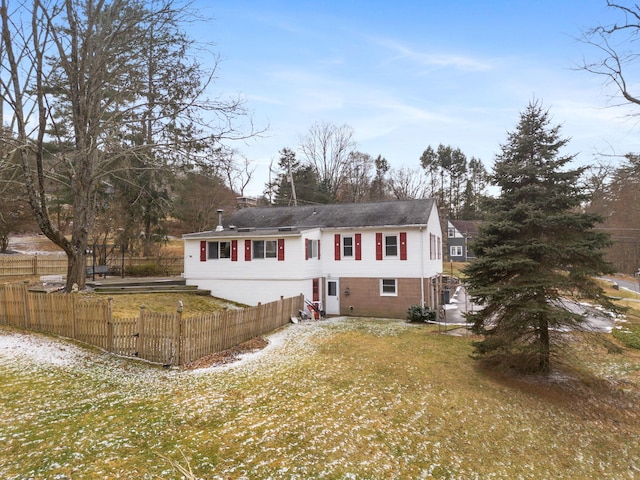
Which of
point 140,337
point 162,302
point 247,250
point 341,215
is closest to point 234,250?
point 247,250

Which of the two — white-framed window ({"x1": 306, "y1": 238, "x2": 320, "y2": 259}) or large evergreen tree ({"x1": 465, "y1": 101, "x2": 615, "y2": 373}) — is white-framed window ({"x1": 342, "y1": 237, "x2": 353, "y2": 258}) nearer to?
white-framed window ({"x1": 306, "y1": 238, "x2": 320, "y2": 259})

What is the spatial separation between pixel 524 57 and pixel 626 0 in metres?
4.21

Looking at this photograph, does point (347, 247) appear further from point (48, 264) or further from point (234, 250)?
point (48, 264)

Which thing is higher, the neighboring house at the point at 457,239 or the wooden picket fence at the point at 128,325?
the neighboring house at the point at 457,239

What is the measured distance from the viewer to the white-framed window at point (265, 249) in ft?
66.6

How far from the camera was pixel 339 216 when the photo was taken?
23.4 m

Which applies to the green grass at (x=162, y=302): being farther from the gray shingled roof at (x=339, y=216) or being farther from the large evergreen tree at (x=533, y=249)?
the large evergreen tree at (x=533, y=249)

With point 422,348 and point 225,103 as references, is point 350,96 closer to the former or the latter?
point 225,103

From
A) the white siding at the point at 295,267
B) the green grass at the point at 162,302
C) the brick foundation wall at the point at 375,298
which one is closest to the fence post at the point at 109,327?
the green grass at the point at 162,302

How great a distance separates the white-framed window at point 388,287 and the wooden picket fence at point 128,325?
9629 millimetres

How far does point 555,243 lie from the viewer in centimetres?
997

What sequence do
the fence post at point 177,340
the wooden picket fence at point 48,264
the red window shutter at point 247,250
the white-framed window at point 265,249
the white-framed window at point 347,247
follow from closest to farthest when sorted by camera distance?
the fence post at point 177,340 → the white-framed window at point 265,249 → the red window shutter at point 247,250 → the white-framed window at point 347,247 → the wooden picket fence at point 48,264

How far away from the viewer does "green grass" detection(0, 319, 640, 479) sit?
5527 mm

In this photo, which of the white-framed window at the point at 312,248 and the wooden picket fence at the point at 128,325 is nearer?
the wooden picket fence at the point at 128,325
